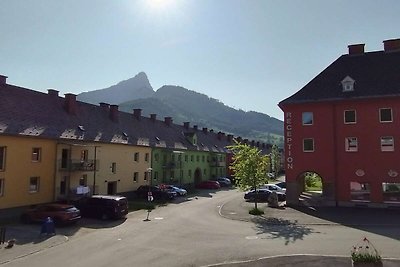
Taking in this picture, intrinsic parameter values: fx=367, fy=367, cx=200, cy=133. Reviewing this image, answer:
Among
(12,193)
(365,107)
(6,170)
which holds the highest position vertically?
(365,107)

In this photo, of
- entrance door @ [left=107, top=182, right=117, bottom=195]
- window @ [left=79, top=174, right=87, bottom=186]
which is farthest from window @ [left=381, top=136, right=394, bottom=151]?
window @ [left=79, top=174, right=87, bottom=186]

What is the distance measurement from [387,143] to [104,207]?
25.9 m

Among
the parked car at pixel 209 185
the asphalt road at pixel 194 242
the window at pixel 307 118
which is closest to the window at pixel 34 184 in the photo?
the asphalt road at pixel 194 242

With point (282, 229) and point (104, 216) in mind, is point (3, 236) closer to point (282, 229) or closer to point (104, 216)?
point (104, 216)

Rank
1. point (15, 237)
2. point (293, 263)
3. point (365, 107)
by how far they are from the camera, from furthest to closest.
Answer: point (365, 107) → point (15, 237) → point (293, 263)

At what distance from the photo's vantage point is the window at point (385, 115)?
34000 mm

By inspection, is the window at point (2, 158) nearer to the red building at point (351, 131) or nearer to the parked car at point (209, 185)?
the red building at point (351, 131)

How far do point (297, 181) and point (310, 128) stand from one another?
549 cm

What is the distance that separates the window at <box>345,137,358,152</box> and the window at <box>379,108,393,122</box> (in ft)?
9.81

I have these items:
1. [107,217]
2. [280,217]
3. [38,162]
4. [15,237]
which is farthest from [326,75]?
[15,237]

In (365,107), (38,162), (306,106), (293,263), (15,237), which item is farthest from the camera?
(306,106)

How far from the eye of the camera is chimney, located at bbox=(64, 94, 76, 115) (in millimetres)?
40409

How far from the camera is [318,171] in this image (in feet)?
118

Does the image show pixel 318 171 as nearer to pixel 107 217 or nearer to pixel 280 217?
pixel 280 217
